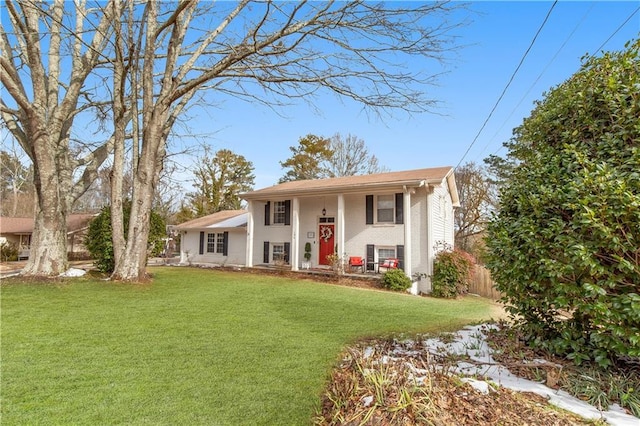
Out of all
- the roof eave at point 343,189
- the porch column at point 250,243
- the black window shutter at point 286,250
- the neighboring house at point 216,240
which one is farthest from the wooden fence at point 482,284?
the neighboring house at point 216,240

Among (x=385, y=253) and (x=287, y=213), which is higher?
(x=287, y=213)

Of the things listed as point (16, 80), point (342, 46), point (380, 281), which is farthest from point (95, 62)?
point (380, 281)

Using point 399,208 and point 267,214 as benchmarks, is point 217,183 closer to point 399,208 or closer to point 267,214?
point 267,214

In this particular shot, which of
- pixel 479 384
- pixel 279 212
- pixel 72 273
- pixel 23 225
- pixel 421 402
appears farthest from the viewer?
pixel 23 225

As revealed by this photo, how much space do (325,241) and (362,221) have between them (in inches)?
88.0

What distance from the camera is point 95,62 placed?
11.8 metres

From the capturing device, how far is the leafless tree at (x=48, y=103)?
9.68m

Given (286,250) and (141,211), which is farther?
(286,250)

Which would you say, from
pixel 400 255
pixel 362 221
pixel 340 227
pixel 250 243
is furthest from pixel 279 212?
pixel 400 255

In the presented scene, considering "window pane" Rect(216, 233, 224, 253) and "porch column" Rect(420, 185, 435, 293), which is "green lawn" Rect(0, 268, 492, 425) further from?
"window pane" Rect(216, 233, 224, 253)

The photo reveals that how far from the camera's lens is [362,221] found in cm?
1459

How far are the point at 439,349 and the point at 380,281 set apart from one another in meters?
8.53

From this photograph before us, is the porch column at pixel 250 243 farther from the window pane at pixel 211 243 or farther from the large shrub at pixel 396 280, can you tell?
the large shrub at pixel 396 280

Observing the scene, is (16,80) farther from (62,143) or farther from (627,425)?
(627,425)
